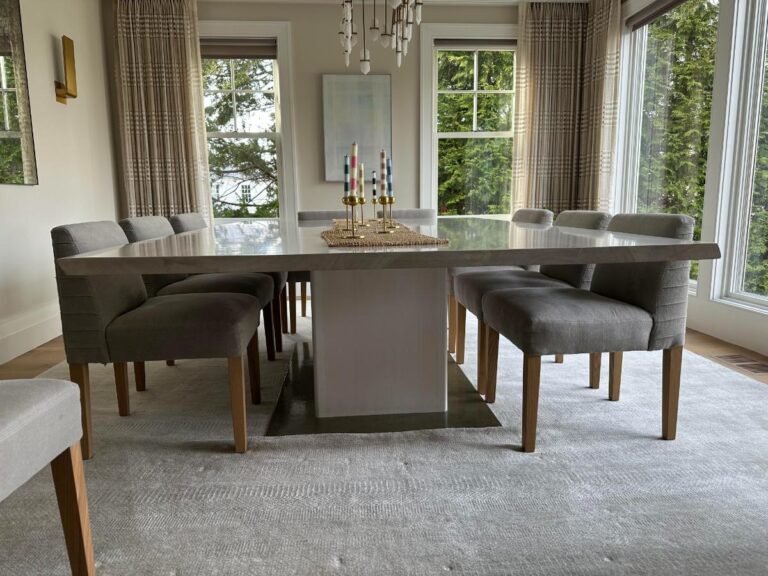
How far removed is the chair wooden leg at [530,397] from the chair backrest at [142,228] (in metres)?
1.54

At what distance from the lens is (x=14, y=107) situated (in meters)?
2.92

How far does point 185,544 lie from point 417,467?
0.66 m

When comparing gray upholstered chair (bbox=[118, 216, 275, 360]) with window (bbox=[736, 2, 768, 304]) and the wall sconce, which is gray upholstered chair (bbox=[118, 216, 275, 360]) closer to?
the wall sconce

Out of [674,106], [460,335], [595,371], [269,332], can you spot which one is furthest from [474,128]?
[595,371]

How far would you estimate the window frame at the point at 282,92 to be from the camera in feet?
14.2

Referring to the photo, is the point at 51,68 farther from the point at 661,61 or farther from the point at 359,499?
the point at 661,61

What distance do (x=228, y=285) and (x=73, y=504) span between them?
1379 mm

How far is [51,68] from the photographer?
11.1 feet

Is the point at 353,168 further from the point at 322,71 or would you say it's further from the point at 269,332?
the point at 322,71

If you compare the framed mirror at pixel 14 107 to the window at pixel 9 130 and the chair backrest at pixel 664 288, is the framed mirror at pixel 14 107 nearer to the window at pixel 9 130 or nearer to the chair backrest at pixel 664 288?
the window at pixel 9 130

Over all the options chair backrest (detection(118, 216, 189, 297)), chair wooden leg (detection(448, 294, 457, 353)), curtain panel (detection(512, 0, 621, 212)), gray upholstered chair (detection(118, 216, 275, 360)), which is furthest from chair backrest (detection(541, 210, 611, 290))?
curtain panel (detection(512, 0, 621, 212))

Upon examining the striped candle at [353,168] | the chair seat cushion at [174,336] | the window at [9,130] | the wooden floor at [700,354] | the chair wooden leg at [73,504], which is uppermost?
the window at [9,130]

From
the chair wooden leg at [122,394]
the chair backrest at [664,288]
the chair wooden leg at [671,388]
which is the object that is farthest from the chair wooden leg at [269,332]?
the chair wooden leg at [671,388]

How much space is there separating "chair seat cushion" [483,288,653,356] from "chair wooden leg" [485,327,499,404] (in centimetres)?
26
